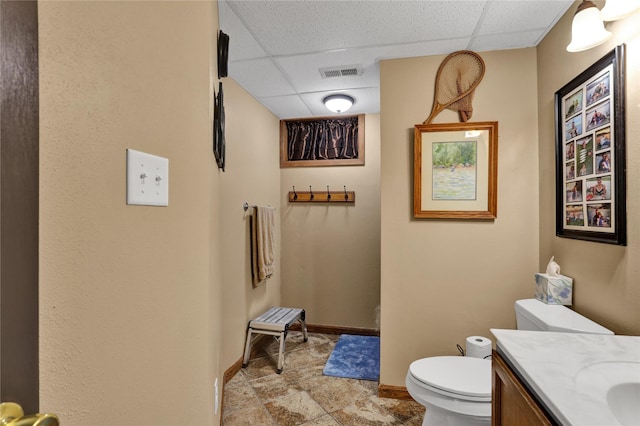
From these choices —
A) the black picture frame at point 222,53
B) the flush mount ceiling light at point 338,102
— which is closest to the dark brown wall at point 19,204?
the black picture frame at point 222,53

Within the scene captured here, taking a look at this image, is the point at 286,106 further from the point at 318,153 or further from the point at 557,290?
the point at 557,290

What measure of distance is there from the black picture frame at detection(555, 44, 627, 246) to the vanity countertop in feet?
1.67

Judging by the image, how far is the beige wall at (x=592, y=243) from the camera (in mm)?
1190

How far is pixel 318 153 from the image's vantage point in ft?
11.2

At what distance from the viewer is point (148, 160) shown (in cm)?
73

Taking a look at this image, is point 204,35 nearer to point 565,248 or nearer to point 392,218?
point 392,218

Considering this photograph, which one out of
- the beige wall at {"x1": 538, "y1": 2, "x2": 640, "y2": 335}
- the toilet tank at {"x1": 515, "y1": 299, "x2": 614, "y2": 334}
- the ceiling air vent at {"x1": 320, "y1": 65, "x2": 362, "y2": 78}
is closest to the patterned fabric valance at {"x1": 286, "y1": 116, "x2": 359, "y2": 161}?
the ceiling air vent at {"x1": 320, "y1": 65, "x2": 362, "y2": 78}

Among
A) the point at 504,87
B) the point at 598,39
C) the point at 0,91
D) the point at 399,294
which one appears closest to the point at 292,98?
the point at 504,87

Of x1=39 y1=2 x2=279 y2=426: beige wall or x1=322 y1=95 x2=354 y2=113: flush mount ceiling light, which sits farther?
x1=322 y1=95 x2=354 y2=113: flush mount ceiling light

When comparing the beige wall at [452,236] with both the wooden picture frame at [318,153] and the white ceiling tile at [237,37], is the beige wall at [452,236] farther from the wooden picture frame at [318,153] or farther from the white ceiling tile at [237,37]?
the wooden picture frame at [318,153]

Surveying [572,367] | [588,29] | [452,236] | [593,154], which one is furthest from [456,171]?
[572,367]

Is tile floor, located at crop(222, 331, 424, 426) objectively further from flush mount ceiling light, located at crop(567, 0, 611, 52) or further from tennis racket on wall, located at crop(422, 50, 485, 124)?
flush mount ceiling light, located at crop(567, 0, 611, 52)

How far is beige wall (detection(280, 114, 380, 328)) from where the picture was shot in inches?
129

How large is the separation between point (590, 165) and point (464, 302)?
1113 millimetres
